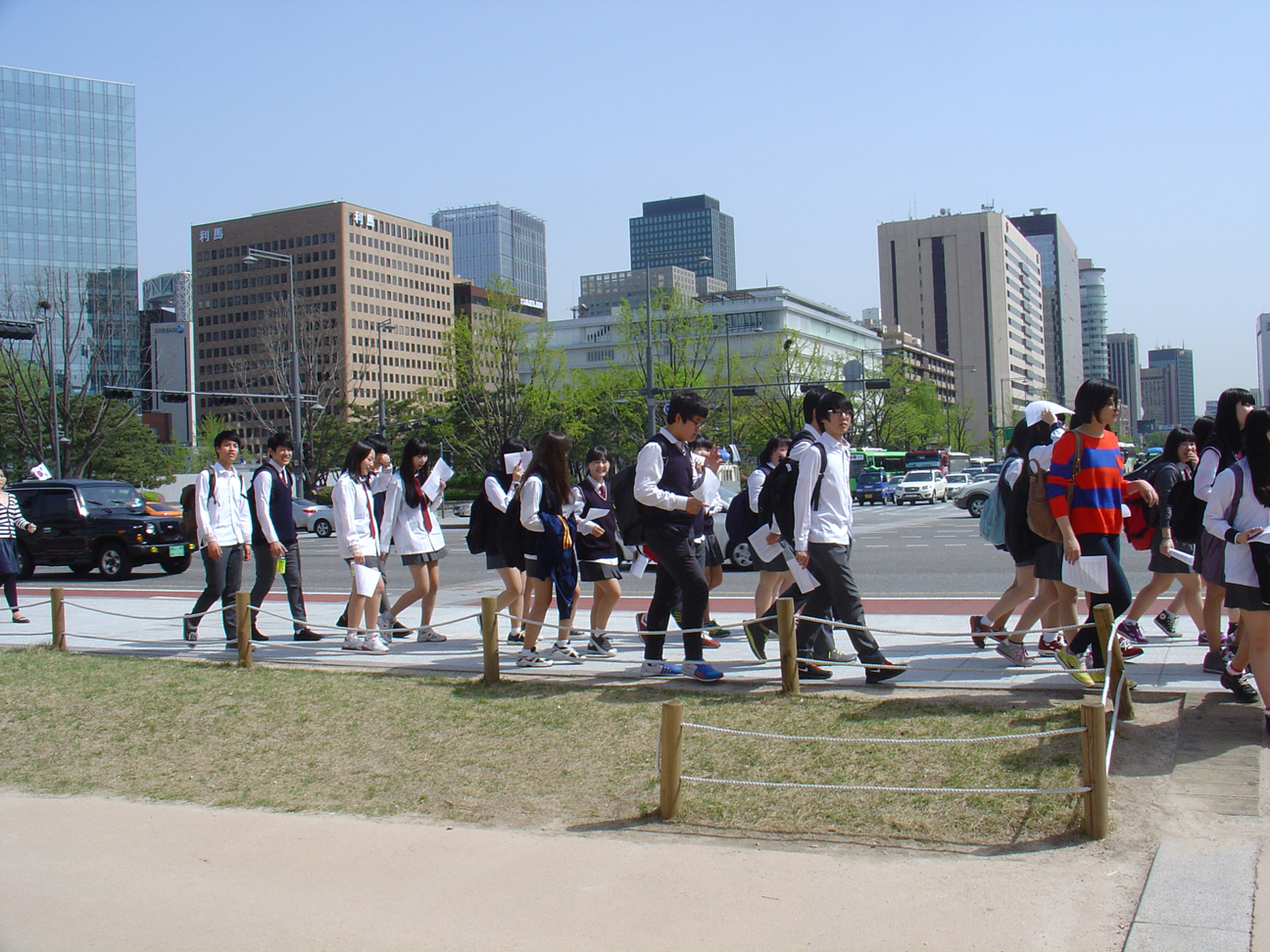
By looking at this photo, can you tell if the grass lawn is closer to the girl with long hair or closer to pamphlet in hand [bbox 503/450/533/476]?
the girl with long hair

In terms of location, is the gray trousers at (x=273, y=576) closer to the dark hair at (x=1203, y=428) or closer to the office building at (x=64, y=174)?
the dark hair at (x=1203, y=428)

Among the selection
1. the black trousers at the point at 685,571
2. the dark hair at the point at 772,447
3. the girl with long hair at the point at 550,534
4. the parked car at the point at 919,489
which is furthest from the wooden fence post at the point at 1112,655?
the parked car at the point at 919,489

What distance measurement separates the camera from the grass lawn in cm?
473

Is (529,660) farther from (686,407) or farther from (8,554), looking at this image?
(8,554)

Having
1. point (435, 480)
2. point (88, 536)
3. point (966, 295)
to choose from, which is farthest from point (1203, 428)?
point (966, 295)

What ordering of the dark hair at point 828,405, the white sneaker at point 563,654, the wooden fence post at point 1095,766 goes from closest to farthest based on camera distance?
the wooden fence post at point 1095,766 < the dark hair at point 828,405 < the white sneaker at point 563,654

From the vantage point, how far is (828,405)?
6895mm

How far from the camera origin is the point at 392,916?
148 inches

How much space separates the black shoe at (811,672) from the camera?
22.9ft

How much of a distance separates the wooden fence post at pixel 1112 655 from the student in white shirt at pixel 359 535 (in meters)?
5.78

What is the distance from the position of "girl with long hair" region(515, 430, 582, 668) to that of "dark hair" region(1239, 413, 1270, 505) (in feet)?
15.1

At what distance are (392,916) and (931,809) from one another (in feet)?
7.69

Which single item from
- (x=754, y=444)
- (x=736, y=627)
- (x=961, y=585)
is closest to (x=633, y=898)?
(x=736, y=627)

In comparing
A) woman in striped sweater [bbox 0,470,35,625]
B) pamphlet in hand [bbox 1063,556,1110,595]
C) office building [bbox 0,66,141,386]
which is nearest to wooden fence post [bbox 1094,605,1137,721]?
pamphlet in hand [bbox 1063,556,1110,595]
